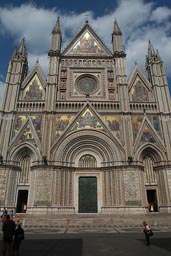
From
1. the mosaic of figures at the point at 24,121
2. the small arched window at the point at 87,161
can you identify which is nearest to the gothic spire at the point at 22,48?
the mosaic of figures at the point at 24,121

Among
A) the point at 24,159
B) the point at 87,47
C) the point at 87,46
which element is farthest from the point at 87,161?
the point at 87,46

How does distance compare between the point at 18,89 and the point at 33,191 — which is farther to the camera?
the point at 18,89

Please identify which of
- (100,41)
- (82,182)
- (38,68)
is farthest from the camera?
(100,41)

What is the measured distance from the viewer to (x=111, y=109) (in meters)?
23.3

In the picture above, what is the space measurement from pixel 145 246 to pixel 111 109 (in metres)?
17.1

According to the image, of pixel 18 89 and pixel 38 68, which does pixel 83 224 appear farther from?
pixel 38 68

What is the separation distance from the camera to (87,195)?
20.7 m

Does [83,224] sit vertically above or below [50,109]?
below


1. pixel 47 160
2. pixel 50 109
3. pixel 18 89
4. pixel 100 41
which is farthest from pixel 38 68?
pixel 47 160

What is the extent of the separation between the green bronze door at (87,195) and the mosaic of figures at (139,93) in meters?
10.8

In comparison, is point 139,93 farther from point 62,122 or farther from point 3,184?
point 3,184

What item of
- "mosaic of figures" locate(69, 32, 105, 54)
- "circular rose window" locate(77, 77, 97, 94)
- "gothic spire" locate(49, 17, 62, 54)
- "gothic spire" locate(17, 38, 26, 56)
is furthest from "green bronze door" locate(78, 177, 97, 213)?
"gothic spire" locate(17, 38, 26, 56)

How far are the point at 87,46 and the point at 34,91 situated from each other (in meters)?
10.1

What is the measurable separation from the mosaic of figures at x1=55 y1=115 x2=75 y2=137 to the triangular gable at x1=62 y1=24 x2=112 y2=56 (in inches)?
386
